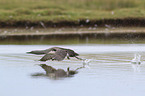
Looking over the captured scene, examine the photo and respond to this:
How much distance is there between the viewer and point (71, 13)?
35.1m

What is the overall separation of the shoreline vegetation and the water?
1855 centimetres

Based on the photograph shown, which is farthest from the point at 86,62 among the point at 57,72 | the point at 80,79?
the point at 80,79

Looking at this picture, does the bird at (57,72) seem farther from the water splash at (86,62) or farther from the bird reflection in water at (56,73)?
the water splash at (86,62)

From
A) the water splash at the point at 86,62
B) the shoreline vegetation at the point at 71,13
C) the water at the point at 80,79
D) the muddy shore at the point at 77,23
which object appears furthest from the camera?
the shoreline vegetation at the point at 71,13

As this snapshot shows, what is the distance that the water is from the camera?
925 cm

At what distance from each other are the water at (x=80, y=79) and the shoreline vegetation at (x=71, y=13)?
1855 centimetres

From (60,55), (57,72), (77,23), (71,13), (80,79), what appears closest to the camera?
(80,79)

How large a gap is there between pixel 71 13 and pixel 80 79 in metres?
24.8

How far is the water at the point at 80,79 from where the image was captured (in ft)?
30.3

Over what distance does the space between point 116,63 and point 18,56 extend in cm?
383

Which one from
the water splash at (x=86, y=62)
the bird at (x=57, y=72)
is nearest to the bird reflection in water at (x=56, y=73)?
the bird at (x=57, y=72)

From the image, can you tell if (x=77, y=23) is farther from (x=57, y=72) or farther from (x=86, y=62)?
(x=57, y=72)

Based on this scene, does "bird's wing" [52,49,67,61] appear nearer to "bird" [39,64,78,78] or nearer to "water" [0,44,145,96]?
"water" [0,44,145,96]

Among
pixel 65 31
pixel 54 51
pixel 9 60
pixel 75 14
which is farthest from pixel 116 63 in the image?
pixel 75 14
